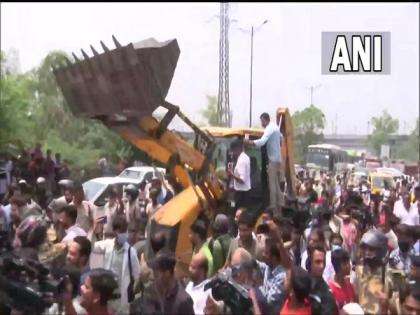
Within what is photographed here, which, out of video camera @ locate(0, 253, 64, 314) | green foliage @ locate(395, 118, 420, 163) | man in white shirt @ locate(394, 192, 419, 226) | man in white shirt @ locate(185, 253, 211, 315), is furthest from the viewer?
green foliage @ locate(395, 118, 420, 163)

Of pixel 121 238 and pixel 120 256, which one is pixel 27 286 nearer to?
pixel 120 256

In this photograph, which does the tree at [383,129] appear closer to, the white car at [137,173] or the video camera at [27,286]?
the white car at [137,173]

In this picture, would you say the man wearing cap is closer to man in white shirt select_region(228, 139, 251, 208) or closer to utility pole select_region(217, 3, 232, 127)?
man in white shirt select_region(228, 139, 251, 208)

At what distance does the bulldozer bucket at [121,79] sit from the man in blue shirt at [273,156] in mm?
1812

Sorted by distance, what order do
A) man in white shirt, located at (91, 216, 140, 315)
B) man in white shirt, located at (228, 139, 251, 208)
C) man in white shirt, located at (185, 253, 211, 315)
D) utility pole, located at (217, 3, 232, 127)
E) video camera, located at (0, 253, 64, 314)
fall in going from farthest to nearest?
utility pole, located at (217, 3, 232, 127) < man in white shirt, located at (228, 139, 251, 208) < man in white shirt, located at (91, 216, 140, 315) < man in white shirt, located at (185, 253, 211, 315) < video camera, located at (0, 253, 64, 314)

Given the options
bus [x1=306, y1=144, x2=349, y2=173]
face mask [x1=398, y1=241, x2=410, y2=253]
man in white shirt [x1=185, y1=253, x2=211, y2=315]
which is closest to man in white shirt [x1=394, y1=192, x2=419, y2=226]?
face mask [x1=398, y1=241, x2=410, y2=253]

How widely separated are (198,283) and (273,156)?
5.36m

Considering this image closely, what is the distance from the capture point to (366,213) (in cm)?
1107

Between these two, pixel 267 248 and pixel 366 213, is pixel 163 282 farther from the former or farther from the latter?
pixel 366 213

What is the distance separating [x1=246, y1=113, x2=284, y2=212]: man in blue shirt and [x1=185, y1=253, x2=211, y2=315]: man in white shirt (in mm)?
4905

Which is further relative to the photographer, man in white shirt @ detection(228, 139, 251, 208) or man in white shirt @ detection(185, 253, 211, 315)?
man in white shirt @ detection(228, 139, 251, 208)

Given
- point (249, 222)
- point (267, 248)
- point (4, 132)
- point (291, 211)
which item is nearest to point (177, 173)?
point (291, 211)

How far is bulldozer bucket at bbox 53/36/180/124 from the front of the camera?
29.6 feet

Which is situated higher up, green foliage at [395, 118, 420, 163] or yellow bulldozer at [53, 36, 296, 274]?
yellow bulldozer at [53, 36, 296, 274]
